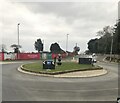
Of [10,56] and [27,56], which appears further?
[27,56]

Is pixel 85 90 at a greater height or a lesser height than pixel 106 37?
lesser

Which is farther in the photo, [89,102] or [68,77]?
[68,77]

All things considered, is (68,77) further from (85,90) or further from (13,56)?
(13,56)

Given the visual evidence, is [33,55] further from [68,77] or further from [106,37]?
[68,77]

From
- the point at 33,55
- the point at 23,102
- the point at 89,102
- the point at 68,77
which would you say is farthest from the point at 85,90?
the point at 33,55

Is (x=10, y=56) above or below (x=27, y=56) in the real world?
above

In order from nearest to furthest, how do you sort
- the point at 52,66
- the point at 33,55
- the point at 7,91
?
1. the point at 7,91
2. the point at 52,66
3. the point at 33,55

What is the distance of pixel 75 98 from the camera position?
14602 millimetres

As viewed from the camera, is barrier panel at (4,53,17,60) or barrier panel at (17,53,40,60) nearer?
barrier panel at (4,53,17,60)

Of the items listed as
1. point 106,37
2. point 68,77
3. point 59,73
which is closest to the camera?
point 68,77

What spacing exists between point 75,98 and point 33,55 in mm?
57281

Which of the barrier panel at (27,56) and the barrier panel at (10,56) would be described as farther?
the barrier panel at (27,56)

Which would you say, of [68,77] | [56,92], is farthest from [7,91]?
[68,77]

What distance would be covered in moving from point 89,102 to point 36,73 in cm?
1477
